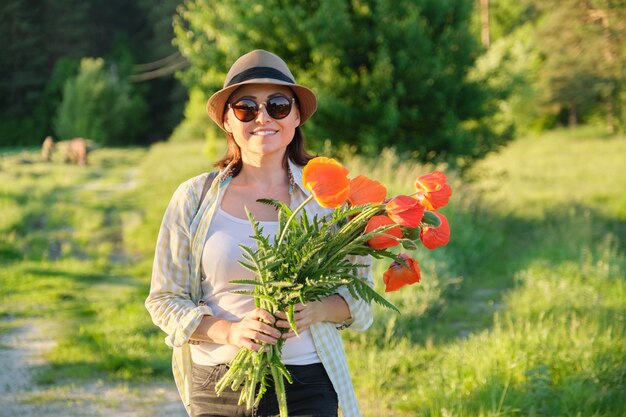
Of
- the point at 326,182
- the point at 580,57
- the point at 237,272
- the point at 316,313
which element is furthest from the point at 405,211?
the point at 580,57

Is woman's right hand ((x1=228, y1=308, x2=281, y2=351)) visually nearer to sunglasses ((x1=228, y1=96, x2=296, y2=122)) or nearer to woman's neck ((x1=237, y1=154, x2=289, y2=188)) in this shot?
woman's neck ((x1=237, y1=154, x2=289, y2=188))

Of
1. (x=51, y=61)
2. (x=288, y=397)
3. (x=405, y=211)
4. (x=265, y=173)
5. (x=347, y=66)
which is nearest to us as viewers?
(x=405, y=211)

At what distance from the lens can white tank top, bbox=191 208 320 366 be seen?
2.48 meters

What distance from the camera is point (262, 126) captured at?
259 centimetres

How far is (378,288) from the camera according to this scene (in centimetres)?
690

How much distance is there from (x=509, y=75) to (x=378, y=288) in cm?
836

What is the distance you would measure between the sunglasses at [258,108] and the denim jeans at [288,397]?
32.9 inches

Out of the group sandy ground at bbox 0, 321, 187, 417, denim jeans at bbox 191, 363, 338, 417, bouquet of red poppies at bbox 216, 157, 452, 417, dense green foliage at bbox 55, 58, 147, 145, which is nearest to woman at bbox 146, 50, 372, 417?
denim jeans at bbox 191, 363, 338, 417

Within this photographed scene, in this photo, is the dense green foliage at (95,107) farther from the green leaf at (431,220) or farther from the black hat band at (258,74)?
the green leaf at (431,220)

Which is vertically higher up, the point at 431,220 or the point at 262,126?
the point at 262,126

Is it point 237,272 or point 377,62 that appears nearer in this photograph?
point 237,272

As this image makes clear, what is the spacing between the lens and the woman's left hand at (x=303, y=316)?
2262mm

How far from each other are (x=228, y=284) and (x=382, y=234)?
647mm

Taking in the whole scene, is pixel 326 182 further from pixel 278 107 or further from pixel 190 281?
pixel 190 281
